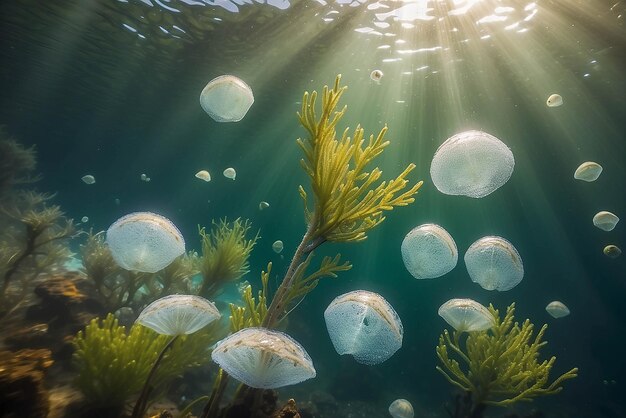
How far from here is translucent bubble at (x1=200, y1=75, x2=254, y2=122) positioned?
6.64m

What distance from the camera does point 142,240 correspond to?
414 cm

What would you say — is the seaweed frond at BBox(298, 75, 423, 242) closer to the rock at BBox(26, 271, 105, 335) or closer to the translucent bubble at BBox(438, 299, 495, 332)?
the translucent bubble at BBox(438, 299, 495, 332)

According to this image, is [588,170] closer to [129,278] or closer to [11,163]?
[129,278]

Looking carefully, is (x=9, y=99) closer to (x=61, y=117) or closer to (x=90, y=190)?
(x=61, y=117)

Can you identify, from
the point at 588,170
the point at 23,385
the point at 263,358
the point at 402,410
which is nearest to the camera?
the point at 263,358

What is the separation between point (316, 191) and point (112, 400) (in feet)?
12.0

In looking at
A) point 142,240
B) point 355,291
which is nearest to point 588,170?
point 355,291

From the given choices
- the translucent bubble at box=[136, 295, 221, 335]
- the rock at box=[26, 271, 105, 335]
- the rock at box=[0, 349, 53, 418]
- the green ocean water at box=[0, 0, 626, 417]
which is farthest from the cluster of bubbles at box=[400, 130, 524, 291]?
the green ocean water at box=[0, 0, 626, 417]

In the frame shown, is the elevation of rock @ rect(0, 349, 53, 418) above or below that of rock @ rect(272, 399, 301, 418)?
below

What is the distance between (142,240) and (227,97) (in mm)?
3762

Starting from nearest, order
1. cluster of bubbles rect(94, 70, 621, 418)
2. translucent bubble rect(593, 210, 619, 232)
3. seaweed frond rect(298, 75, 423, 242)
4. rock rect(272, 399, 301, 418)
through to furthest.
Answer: cluster of bubbles rect(94, 70, 621, 418) → seaweed frond rect(298, 75, 423, 242) → rock rect(272, 399, 301, 418) → translucent bubble rect(593, 210, 619, 232)

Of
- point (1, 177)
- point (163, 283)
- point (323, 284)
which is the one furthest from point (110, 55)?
point (323, 284)

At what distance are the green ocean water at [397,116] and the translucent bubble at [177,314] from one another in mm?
11944

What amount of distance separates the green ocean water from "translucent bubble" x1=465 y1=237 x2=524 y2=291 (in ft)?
31.9
